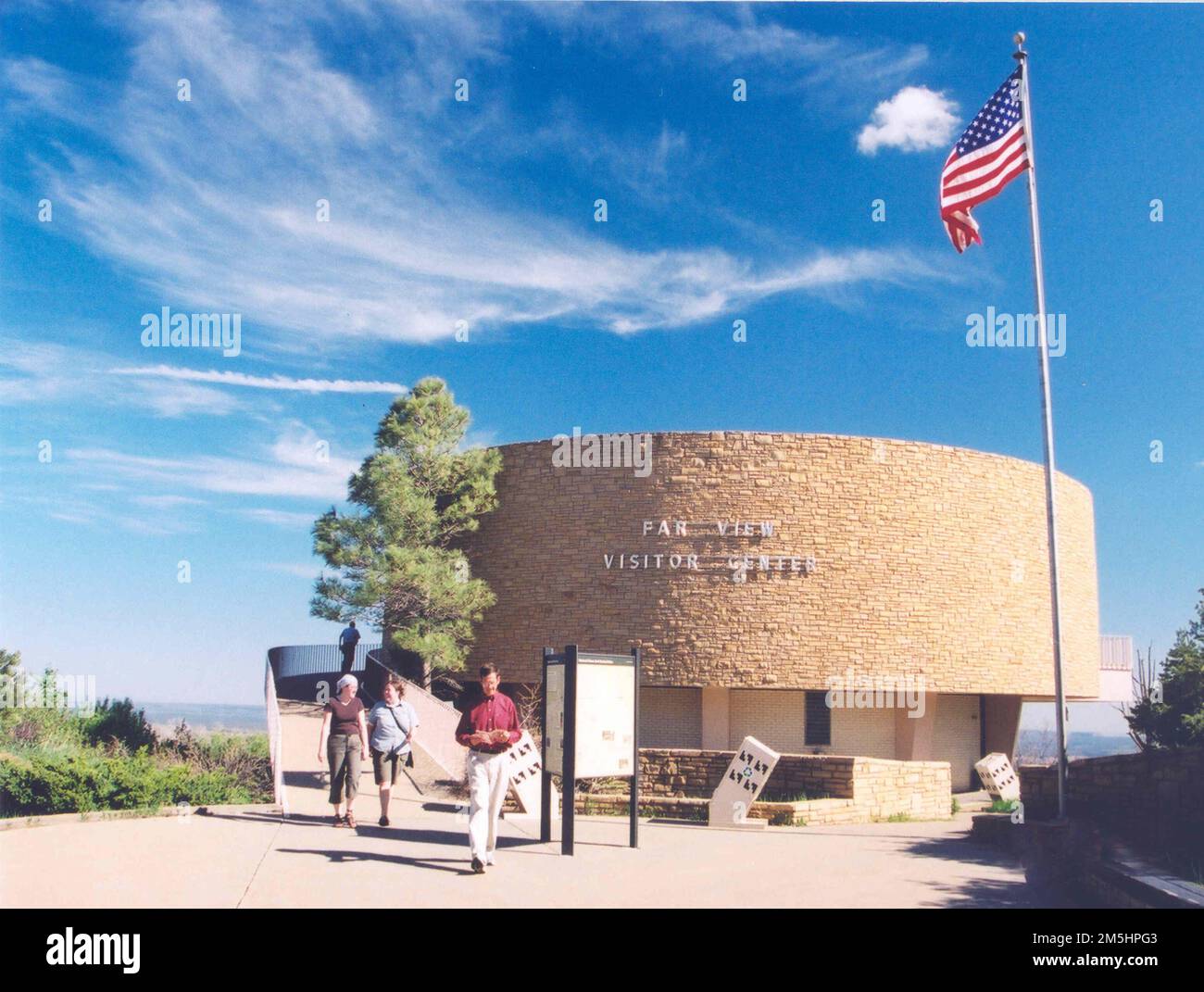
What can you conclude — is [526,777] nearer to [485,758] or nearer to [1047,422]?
[485,758]

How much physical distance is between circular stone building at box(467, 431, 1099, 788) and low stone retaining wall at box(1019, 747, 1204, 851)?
949 cm

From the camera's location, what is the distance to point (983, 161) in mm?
15445

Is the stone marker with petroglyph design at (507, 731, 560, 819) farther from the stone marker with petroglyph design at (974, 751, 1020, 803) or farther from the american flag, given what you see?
the stone marker with petroglyph design at (974, 751, 1020, 803)

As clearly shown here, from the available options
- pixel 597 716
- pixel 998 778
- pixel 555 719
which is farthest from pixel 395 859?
pixel 998 778

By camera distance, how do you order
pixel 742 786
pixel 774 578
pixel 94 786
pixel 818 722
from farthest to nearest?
1. pixel 818 722
2. pixel 774 578
3. pixel 742 786
4. pixel 94 786

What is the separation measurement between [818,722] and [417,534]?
10552 mm

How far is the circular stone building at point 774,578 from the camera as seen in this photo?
2336 centimetres

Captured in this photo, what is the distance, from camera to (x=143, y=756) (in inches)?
546

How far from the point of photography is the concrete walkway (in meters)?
8.79

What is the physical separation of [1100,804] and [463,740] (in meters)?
7.98

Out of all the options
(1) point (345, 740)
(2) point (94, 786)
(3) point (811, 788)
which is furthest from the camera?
(3) point (811, 788)

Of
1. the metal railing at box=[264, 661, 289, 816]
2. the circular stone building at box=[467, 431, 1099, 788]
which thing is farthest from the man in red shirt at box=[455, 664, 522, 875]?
the circular stone building at box=[467, 431, 1099, 788]
